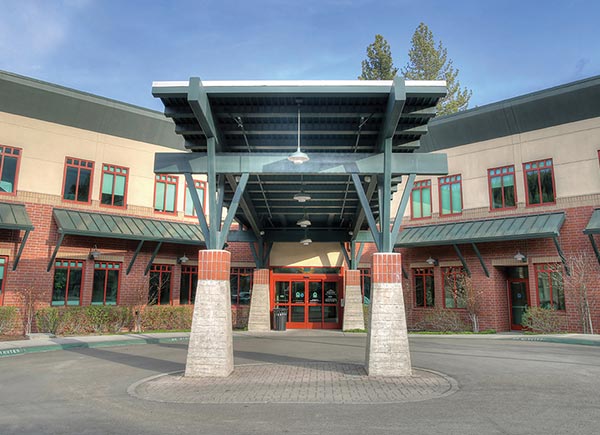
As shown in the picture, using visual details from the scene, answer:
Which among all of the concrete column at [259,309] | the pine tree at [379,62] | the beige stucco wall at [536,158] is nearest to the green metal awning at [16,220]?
the concrete column at [259,309]

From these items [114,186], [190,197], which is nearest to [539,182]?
[190,197]

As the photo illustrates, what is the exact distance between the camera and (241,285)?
23641mm

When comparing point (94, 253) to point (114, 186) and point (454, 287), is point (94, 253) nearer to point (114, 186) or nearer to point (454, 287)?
point (114, 186)

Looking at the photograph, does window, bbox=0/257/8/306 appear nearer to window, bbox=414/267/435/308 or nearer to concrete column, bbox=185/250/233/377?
concrete column, bbox=185/250/233/377

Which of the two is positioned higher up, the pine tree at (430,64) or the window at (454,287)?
A: the pine tree at (430,64)

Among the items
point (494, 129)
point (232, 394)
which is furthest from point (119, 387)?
point (494, 129)

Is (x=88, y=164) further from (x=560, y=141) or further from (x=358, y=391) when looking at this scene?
(x=560, y=141)

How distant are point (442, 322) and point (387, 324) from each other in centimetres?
1144

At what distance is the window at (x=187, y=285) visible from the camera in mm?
21812

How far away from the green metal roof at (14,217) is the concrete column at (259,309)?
9288 millimetres

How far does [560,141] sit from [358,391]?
14.6 m

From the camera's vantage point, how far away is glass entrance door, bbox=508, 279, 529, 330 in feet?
64.8

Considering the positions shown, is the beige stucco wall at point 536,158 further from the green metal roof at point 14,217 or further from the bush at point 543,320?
the green metal roof at point 14,217

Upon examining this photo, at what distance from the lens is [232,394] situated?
27.1 feet
